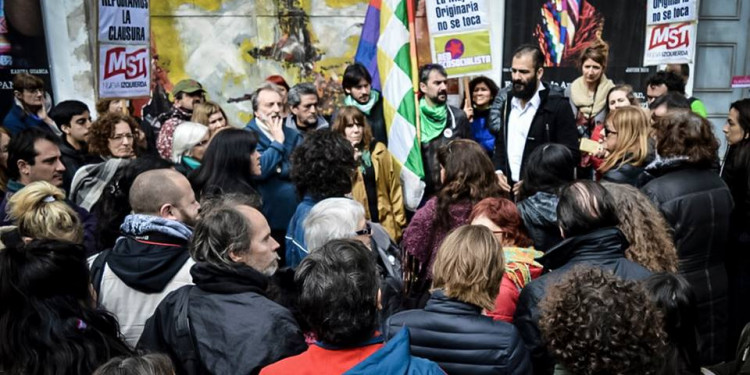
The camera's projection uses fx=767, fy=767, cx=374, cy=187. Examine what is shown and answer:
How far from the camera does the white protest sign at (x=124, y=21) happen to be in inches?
249

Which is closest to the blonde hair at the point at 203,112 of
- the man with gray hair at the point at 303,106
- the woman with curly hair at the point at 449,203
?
the man with gray hair at the point at 303,106

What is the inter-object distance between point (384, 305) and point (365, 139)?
122 inches

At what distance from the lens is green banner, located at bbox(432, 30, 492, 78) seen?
7.31 metres

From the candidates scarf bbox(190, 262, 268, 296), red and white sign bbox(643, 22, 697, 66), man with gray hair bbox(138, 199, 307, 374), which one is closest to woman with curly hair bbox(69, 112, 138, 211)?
man with gray hair bbox(138, 199, 307, 374)

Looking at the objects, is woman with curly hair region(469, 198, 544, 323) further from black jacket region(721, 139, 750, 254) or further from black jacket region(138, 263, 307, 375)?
black jacket region(721, 139, 750, 254)

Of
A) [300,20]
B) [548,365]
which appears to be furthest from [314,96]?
[548,365]

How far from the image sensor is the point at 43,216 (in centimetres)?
388

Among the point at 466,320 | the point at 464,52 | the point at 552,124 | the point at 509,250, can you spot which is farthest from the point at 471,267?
the point at 464,52

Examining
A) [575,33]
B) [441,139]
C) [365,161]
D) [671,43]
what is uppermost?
[575,33]

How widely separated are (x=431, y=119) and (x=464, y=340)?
479 cm

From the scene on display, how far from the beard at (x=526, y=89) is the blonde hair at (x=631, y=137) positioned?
137 cm

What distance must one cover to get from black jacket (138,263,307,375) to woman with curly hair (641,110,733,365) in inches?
101

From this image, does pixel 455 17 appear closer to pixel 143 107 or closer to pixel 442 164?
pixel 442 164

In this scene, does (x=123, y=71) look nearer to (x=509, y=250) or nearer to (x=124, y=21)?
(x=124, y=21)
